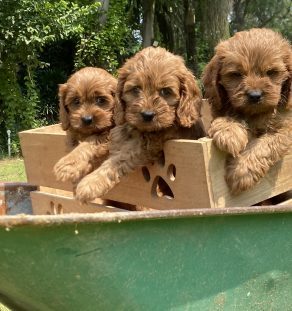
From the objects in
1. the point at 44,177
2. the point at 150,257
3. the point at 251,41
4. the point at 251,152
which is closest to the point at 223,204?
the point at 251,152

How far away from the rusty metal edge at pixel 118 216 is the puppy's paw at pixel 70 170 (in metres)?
1.24

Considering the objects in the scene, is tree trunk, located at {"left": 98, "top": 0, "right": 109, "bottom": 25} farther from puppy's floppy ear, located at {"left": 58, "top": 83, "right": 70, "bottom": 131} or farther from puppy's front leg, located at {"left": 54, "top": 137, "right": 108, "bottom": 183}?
puppy's front leg, located at {"left": 54, "top": 137, "right": 108, "bottom": 183}

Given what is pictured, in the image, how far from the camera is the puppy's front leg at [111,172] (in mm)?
2787

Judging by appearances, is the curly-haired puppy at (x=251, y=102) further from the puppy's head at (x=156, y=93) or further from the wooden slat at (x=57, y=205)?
the wooden slat at (x=57, y=205)

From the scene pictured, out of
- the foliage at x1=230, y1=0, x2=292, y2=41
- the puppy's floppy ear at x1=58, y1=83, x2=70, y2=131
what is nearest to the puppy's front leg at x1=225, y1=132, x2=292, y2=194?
the puppy's floppy ear at x1=58, y1=83, x2=70, y2=131

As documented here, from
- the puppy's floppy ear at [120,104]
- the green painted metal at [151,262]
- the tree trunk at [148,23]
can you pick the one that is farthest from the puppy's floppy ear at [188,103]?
the tree trunk at [148,23]

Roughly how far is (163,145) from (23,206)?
5.34ft

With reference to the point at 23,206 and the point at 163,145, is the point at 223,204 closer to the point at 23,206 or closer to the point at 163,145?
the point at 163,145

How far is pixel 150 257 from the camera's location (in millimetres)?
2057

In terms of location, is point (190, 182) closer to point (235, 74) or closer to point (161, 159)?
point (161, 159)

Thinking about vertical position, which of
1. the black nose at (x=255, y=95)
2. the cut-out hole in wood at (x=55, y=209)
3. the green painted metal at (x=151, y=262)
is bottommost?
the cut-out hole in wood at (x=55, y=209)

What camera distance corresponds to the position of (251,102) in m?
2.68

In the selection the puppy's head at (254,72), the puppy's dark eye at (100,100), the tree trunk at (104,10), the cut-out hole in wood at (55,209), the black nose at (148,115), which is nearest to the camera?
the puppy's head at (254,72)

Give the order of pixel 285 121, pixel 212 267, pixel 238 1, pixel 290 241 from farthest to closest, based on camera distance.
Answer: pixel 238 1 → pixel 285 121 → pixel 290 241 → pixel 212 267
